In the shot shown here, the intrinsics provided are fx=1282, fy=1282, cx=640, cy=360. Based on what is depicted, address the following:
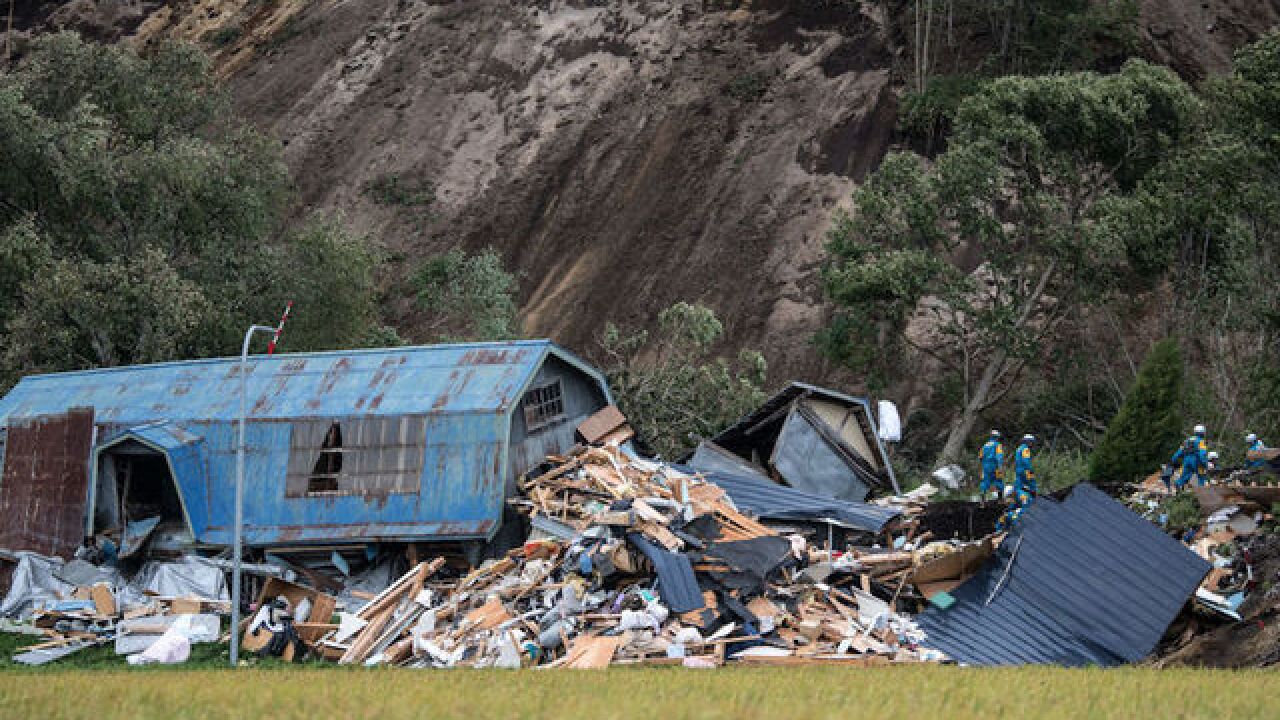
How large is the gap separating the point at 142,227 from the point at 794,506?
74.1 feet

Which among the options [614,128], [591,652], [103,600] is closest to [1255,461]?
[591,652]

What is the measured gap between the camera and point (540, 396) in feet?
91.4

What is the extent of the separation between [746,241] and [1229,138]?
18438mm

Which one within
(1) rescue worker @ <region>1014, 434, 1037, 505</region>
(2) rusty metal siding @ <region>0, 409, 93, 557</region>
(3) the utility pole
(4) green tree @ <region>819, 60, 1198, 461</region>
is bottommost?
(2) rusty metal siding @ <region>0, 409, 93, 557</region>

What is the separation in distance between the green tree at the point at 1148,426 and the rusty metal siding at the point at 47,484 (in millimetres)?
22346

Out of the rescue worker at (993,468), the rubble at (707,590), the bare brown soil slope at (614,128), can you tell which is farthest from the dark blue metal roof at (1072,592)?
the bare brown soil slope at (614,128)

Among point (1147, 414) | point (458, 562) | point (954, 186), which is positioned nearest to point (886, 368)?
point (954, 186)

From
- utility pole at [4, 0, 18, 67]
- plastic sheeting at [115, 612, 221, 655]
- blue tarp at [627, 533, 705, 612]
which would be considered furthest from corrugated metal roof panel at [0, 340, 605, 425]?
utility pole at [4, 0, 18, 67]

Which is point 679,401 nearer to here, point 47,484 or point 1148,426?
point 1148,426

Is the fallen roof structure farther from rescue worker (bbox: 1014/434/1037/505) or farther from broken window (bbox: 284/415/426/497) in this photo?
broken window (bbox: 284/415/426/497)

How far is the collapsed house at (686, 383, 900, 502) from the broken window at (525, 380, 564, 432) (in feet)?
12.6

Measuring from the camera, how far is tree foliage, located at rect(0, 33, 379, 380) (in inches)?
1385

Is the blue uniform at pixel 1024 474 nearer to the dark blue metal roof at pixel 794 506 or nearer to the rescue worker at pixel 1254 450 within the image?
the dark blue metal roof at pixel 794 506

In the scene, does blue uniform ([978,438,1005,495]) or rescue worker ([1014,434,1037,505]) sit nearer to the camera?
rescue worker ([1014,434,1037,505])
